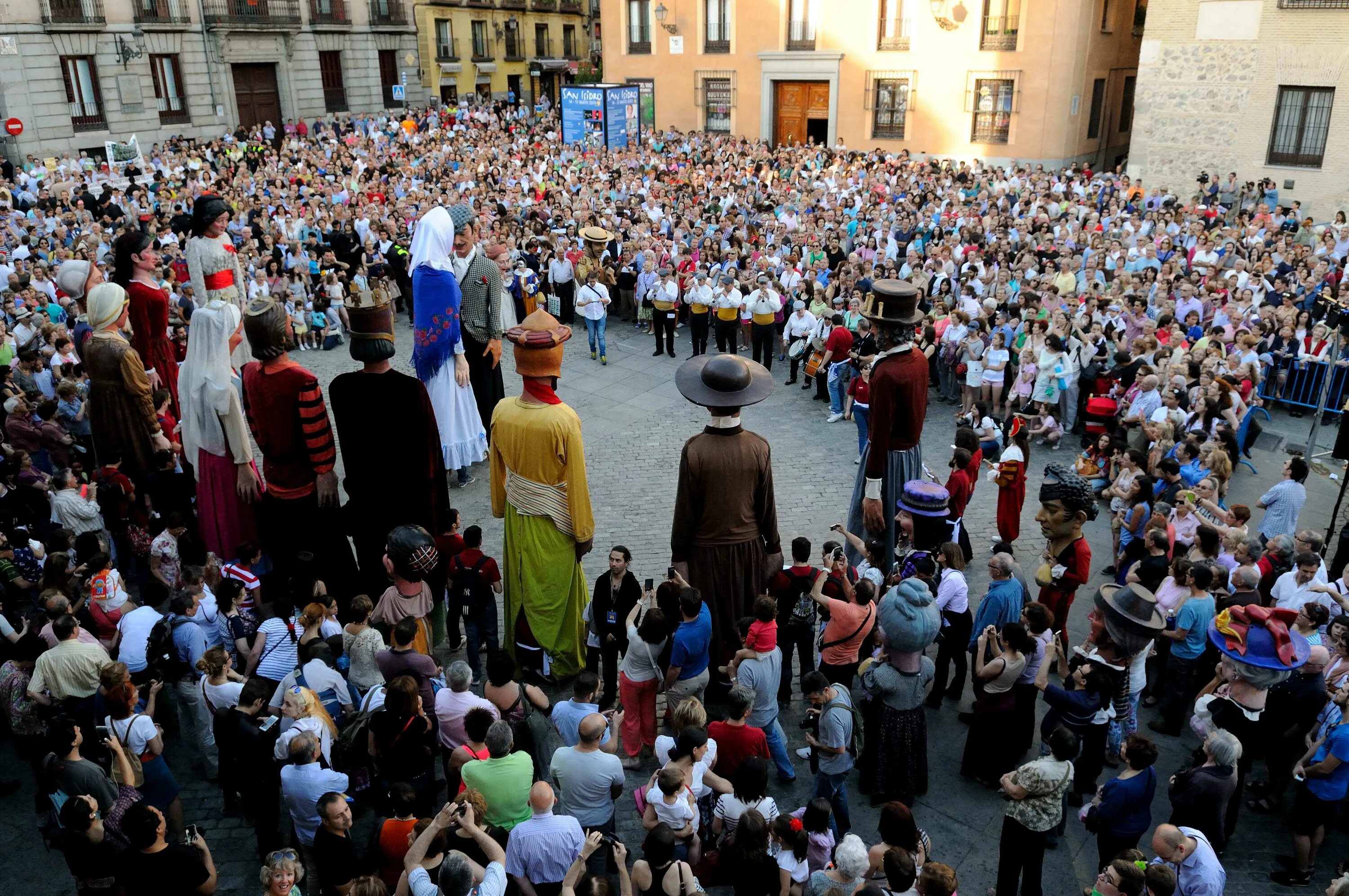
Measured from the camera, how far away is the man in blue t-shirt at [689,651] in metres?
5.52

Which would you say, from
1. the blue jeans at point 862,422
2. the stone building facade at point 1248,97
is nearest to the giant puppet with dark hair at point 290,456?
the blue jeans at point 862,422

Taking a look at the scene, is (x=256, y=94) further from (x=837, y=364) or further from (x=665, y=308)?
(x=837, y=364)

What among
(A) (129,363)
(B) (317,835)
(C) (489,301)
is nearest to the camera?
(B) (317,835)

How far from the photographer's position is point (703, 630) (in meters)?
5.59

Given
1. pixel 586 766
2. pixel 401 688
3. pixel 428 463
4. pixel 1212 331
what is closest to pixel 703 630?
pixel 586 766

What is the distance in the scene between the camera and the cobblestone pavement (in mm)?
5324

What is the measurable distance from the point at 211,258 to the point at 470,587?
139 inches

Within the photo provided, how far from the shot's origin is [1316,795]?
502 centimetres

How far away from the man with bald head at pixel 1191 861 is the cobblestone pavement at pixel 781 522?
1.12m

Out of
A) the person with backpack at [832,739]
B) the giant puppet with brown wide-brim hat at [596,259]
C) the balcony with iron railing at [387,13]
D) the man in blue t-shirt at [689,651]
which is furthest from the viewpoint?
the balcony with iron railing at [387,13]

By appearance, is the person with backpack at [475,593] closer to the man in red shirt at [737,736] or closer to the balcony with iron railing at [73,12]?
the man in red shirt at [737,736]

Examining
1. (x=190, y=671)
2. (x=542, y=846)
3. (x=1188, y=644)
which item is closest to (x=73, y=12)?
(x=190, y=671)

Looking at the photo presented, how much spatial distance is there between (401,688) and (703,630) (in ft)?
5.65

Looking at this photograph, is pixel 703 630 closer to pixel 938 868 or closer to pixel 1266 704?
pixel 938 868
